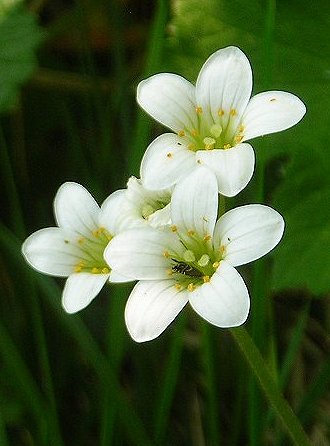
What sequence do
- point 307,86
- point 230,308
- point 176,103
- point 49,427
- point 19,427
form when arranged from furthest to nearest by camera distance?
1. point 19,427
2. point 307,86
3. point 49,427
4. point 176,103
5. point 230,308

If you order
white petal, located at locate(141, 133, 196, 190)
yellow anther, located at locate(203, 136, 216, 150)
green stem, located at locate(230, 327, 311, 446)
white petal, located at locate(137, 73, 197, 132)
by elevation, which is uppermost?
white petal, located at locate(137, 73, 197, 132)

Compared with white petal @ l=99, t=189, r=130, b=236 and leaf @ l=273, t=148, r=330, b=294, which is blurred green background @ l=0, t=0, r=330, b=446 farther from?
white petal @ l=99, t=189, r=130, b=236

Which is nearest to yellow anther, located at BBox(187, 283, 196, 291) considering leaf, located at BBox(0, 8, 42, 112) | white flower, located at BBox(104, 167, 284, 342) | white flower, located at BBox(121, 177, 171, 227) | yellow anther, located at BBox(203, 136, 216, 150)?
white flower, located at BBox(104, 167, 284, 342)

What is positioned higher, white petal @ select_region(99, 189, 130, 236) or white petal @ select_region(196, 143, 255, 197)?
white petal @ select_region(196, 143, 255, 197)

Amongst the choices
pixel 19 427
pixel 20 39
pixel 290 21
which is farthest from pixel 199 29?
pixel 19 427

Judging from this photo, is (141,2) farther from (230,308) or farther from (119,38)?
(230,308)

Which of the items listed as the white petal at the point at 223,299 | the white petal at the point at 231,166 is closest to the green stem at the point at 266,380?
the white petal at the point at 223,299

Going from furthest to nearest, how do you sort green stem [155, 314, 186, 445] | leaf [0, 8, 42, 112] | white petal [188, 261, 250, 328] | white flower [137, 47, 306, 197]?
leaf [0, 8, 42, 112] < green stem [155, 314, 186, 445] < white flower [137, 47, 306, 197] < white petal [188, 261, 250, 328]
